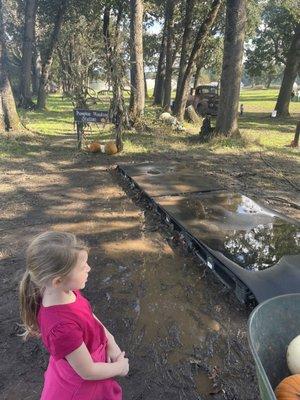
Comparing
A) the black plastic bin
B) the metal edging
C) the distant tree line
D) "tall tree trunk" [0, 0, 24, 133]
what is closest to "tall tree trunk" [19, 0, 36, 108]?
the distant tree line

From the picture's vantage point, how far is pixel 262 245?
451cm

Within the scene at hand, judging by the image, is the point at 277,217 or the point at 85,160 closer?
the point at 277,217

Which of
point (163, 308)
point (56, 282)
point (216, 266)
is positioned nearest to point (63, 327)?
point (56, 282)

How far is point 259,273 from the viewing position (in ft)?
12.5

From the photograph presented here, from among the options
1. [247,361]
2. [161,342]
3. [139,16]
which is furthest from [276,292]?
[139,16]

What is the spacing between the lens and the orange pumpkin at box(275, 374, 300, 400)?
170cm

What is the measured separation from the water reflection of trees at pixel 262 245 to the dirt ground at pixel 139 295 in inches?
15.3

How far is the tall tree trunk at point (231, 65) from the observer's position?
11.0 meters

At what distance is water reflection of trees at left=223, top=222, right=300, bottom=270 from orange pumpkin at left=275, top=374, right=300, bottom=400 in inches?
86.2

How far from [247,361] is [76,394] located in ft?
5.47

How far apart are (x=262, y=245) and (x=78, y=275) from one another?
3.18 m

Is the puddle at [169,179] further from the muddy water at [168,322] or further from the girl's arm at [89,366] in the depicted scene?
the girl's arm at [89,366]

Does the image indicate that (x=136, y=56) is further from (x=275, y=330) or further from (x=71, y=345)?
(x=71, y=345)

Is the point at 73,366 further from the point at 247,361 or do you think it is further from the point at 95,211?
the point at 95,211
